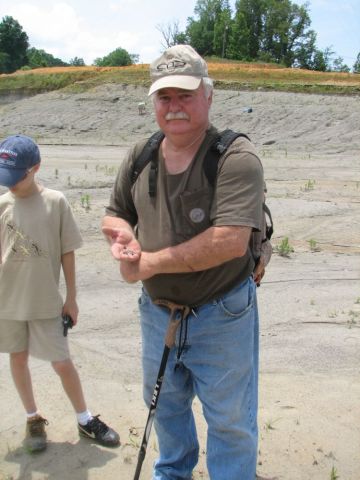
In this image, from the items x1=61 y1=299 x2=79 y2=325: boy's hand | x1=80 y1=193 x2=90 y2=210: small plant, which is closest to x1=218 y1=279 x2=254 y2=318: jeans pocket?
x1=61 y1=299 x2=79 y2=325: boy's hand

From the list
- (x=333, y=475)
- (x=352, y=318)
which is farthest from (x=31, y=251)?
(x=352, y=318)

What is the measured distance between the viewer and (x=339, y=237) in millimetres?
8297

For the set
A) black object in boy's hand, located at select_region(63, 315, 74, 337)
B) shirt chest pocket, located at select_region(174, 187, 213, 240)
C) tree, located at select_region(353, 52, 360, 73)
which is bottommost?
black object in boy's hand, located at select_region(63, 315, 74, 337)

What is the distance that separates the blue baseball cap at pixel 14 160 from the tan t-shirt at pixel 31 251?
173 mm

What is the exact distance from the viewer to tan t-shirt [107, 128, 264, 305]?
2.19 metres

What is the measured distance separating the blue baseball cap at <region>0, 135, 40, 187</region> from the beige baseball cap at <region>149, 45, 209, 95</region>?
3.23 ft

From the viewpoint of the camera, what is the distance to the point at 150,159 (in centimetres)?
245

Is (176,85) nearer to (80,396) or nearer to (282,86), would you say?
(80,396)

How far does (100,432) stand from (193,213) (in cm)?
168

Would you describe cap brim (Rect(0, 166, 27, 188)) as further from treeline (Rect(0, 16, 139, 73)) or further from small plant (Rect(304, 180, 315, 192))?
treeline (Rect(0, 16, 139, 73))

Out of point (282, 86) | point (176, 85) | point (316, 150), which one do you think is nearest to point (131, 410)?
point (176, 85)

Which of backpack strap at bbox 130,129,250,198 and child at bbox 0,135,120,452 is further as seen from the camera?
child at bbox 0,135,120,452

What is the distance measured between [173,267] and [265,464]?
1548mm

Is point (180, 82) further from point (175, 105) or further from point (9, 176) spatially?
point (9, 176)
